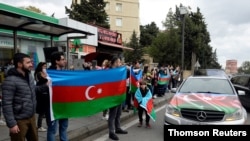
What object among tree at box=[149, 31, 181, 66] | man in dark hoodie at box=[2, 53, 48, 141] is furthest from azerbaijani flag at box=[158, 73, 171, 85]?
tree at box=[149, 31, 181, 66]

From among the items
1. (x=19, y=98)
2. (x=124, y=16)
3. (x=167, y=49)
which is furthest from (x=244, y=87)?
(x=124, y=16)

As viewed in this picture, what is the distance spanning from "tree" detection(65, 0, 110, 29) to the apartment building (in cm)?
2759

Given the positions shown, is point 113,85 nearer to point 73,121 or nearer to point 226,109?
point 73,121

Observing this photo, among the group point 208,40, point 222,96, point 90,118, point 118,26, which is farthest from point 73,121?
point 118,26

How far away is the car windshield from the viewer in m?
8.37

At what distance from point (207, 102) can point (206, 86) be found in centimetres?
142

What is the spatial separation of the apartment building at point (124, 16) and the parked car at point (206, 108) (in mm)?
62893

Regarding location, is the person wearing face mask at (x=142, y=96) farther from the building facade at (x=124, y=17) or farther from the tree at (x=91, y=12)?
the building facade at (x=124, y=17)

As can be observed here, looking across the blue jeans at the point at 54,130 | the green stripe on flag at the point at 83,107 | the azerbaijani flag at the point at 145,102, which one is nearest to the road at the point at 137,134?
the azerbaijani flag at the point at 145,102

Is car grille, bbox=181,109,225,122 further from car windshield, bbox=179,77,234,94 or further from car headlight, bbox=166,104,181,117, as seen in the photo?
car windshield, bbox=179,77,234,94

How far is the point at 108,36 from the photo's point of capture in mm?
27516

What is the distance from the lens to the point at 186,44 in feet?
145

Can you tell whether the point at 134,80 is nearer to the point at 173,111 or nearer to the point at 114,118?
the point at 114,118

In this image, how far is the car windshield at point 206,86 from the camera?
8367 mm
